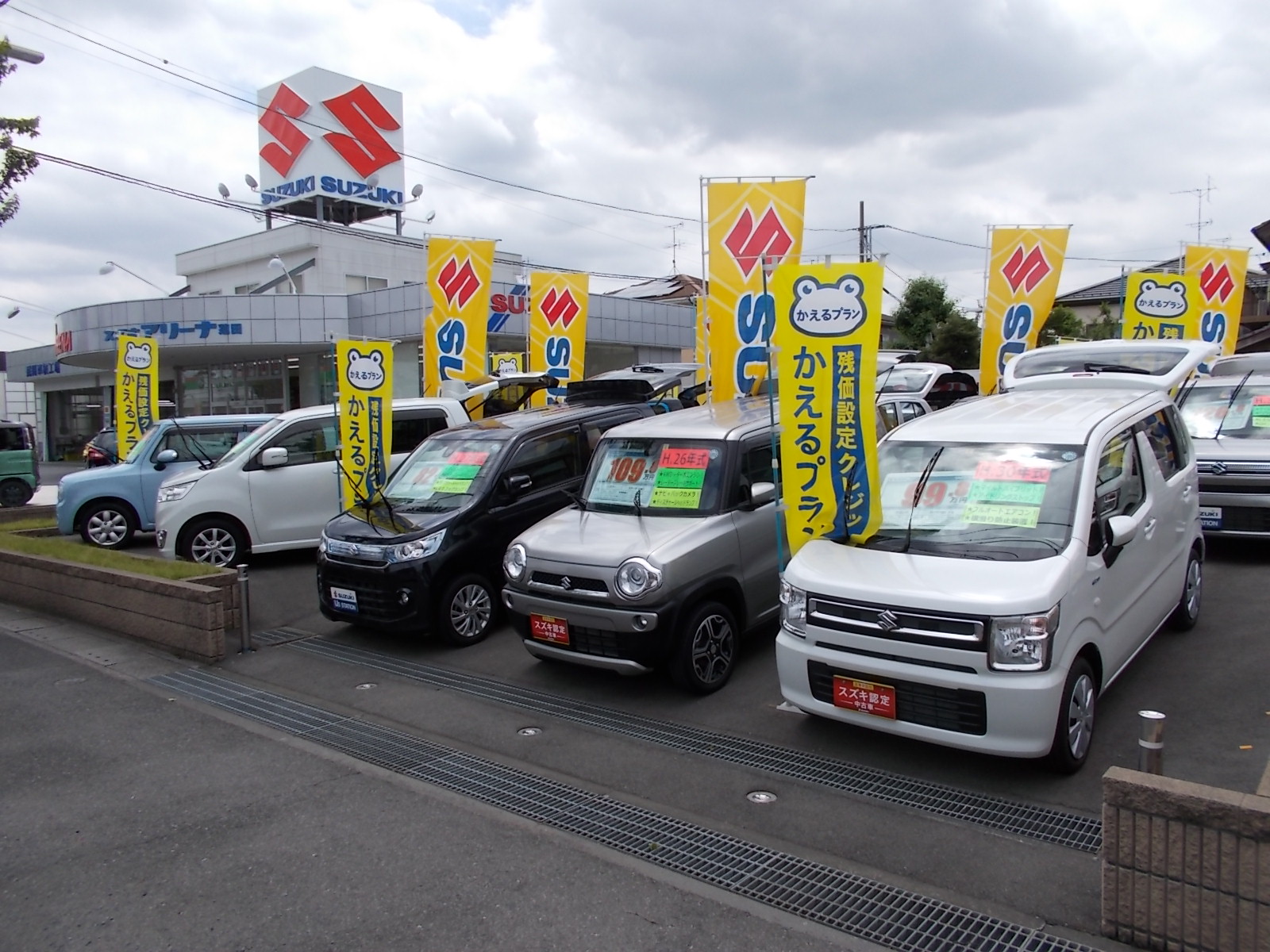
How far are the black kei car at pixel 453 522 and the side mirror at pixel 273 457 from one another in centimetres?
223

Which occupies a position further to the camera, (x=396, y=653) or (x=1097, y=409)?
(x=396, y=653)

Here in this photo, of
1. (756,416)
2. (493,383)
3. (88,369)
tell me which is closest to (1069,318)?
(493,383)

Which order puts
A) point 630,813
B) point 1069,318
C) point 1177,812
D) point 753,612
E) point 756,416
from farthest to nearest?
point 1069,318 → point 756,416 → point 753,612 → point 630,813 → point 1177,812

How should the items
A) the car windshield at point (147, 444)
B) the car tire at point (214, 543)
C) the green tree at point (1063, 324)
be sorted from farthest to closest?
1. the green tree at point (1063, 324)
2. the car windshield at point (147, 444)
3. the car tire at point (214, 543)

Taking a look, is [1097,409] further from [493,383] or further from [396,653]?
[493,383]

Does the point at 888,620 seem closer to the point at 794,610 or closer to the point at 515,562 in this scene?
the point at 794,610

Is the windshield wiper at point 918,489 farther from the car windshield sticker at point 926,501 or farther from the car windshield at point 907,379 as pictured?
the car windshield at point 907,379

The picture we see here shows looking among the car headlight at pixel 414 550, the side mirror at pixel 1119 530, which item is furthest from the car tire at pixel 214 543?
the side mirror at pixel 1119 530

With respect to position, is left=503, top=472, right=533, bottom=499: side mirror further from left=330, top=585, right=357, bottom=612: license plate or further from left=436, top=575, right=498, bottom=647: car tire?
left=330, top=585, right=357, bottom=612: license plate

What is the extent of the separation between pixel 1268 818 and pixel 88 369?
40365mm

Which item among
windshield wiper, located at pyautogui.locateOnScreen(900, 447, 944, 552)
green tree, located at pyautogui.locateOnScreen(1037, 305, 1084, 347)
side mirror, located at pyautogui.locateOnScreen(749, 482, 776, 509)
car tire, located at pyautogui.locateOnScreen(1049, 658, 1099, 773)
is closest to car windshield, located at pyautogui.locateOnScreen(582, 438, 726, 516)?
side mirror, located at pyautogui.locateOnScreen(749, 482, 776, 509)

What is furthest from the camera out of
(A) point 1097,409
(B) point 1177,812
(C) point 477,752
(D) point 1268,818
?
(A) point 1097,409

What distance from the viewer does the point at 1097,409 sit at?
5.52 metres

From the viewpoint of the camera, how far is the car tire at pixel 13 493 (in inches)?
675
